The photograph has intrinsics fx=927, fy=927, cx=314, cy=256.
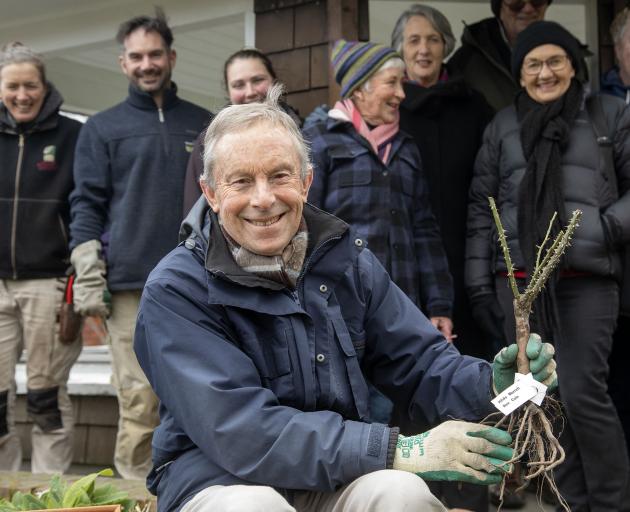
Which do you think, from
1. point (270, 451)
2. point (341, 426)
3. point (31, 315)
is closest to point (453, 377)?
point (341, 426)

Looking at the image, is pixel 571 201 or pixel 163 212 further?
pixel 163 212

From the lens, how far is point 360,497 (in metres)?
1.87

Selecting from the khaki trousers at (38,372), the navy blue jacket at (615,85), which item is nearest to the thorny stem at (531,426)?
the navy blue jacket at (615,85)

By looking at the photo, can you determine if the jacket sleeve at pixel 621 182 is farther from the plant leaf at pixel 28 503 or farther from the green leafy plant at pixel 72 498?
the plant leaf at pixel 28 503

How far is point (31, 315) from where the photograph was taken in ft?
13.5

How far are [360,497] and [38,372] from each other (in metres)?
2.60

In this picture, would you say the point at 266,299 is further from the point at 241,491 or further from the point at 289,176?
the point at 241,491

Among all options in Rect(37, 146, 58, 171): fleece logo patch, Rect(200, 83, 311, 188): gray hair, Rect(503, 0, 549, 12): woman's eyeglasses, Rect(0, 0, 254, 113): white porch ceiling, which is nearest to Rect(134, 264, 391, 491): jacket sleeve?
Rect(200, 83, 311, 188): gray hair

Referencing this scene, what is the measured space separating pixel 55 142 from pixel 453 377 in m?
2.67

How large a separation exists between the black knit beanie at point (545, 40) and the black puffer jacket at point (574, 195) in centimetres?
21

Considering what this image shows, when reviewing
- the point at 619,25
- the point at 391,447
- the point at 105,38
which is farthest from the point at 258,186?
the point at 105,38

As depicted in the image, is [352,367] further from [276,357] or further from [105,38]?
[105,38]

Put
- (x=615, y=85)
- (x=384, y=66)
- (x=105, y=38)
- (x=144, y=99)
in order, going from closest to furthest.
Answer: (x=384, y=66) → (x=615, y=85) → (x=144, y=99) → (x=105, y=38)

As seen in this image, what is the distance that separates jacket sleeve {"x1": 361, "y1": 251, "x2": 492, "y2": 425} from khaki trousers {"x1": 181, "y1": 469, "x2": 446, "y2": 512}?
0.35 m
